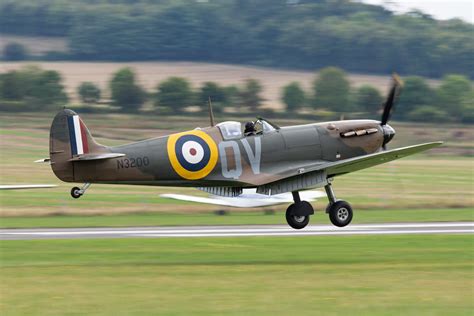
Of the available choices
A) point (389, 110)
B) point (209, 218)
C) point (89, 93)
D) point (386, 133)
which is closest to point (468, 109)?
point (89, 93)

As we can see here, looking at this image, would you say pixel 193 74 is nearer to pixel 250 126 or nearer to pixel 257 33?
pixel 257 33

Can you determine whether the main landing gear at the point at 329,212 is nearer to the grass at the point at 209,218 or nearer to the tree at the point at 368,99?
the grass at the point at 209,218

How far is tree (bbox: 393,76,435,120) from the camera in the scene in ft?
206

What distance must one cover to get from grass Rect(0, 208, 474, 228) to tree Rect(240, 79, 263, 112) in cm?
3203

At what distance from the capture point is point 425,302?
12398 millimetres

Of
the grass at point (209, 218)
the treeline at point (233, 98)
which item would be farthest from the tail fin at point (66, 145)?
the treeline at point (233, 98)

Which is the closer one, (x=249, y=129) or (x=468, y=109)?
(x=249, y=129)

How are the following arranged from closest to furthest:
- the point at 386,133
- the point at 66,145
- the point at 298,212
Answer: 1. the point at 66,145
2. the point at 298,212
3. the point at 386,133

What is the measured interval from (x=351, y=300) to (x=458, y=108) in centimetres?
5412

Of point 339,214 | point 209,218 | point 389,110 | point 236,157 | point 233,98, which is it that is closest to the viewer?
point 236,157

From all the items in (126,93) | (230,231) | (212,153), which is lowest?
(230,231)

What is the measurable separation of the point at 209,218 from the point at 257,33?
7675 cm

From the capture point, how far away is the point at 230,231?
23.7 metres

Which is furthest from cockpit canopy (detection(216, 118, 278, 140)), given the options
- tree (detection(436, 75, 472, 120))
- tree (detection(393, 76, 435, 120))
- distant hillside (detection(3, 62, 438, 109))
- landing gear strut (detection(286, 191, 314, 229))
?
tree (detection(436, 75, 472, 120))
